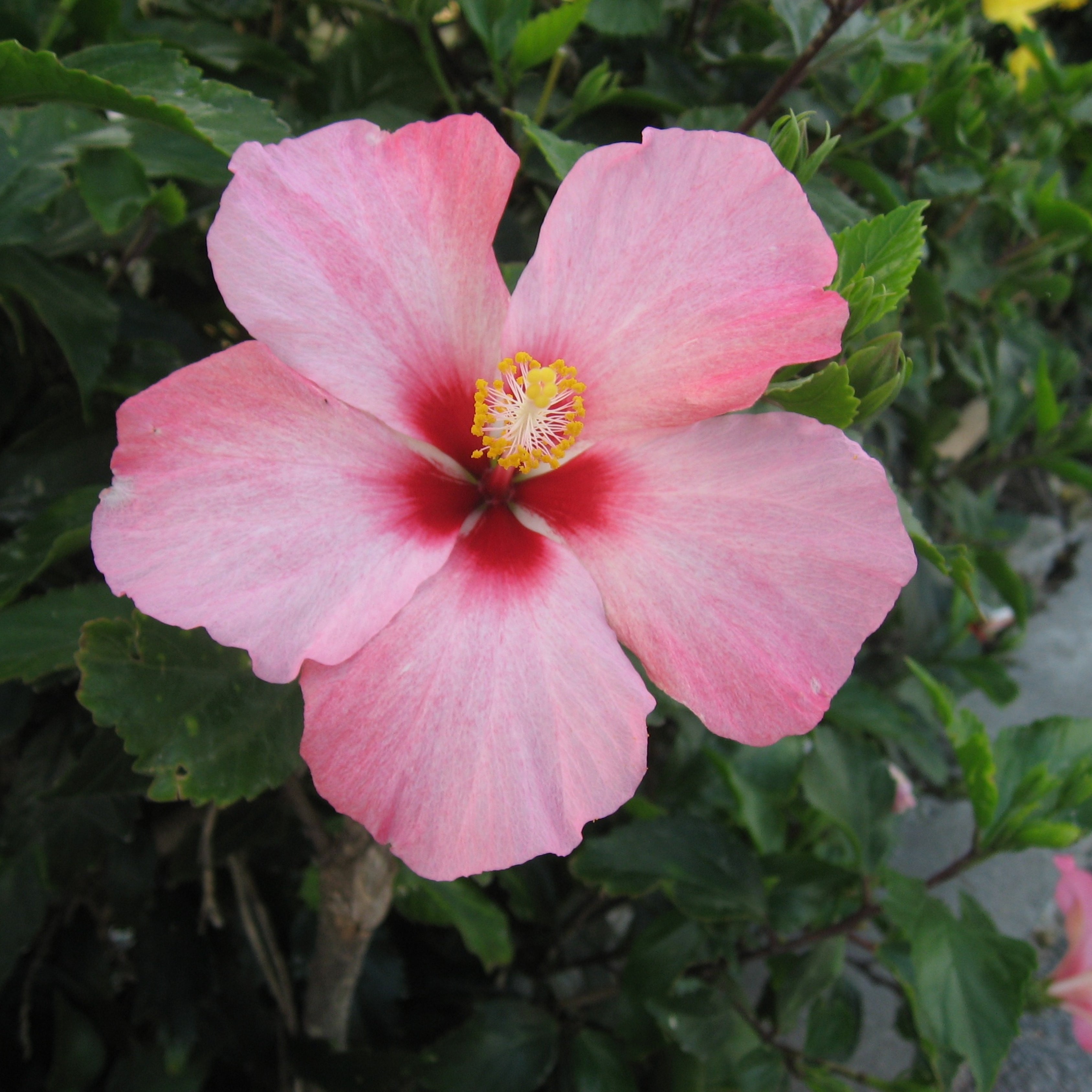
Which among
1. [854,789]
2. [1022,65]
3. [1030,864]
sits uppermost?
[1022,65]

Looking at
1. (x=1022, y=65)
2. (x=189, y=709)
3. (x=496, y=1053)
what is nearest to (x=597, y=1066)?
(x=496, y=1053)

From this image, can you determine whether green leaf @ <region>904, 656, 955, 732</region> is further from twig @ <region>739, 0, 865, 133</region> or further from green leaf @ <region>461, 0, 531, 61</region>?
green leaf @ <region>461, 0, 531, 61</region>

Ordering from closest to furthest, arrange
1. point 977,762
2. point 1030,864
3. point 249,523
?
point 249,523 < point 977,762 < point 1030,864

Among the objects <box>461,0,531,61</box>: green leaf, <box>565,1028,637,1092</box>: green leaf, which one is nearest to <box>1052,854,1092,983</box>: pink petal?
<box>565,1028,637,1092</box>: green leaf

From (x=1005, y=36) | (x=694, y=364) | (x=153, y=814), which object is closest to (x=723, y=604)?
(x=694, y=364)

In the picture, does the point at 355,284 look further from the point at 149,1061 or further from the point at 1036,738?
the point at 149,1061

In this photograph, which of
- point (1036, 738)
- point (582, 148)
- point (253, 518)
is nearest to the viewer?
point (253, 518)

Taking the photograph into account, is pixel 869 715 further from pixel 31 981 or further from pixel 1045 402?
pixel 31 981

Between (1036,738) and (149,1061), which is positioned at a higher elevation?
(1036,738)
